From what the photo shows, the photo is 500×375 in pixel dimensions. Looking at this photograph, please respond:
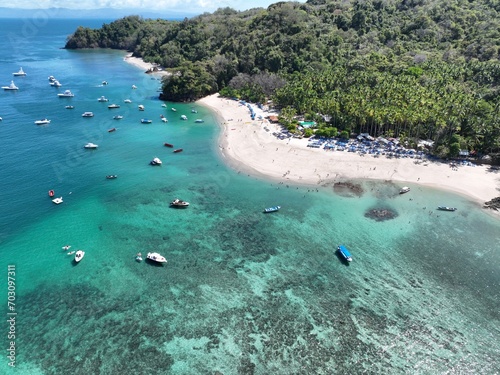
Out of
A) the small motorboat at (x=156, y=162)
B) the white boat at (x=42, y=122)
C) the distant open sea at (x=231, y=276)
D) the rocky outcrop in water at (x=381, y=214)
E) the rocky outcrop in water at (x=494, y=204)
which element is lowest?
the distant open sea at (x=231, y=276)

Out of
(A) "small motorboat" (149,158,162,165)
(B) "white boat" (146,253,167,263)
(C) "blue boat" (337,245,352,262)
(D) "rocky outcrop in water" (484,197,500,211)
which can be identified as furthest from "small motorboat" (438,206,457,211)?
(A) "small motorboat" (149,158,162,165)

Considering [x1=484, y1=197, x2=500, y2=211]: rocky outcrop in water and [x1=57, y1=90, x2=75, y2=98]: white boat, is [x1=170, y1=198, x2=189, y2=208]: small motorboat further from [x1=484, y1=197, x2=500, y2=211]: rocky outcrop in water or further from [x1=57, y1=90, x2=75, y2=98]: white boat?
[x1=57, y1=90, x2=75, y2=98]: white boat

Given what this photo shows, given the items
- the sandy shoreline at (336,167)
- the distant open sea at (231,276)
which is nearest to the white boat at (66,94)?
the distant open sea at (231,276)

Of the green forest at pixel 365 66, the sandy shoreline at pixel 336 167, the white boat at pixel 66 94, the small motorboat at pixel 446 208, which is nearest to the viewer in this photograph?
the small motorboat at pixel 446 208

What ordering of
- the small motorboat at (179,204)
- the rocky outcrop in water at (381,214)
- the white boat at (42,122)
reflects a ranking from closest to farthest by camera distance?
the rocky outcrop in water at (381,214)
the small motorboat at (179,204)
the white boat at (42,122)

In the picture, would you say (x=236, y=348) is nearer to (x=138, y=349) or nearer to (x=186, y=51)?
(x=138, y=349)

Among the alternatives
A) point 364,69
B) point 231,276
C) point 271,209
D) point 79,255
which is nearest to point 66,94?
point 79,255

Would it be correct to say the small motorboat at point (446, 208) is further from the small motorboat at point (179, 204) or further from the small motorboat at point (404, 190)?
the small motorboat at point (179, 204)
